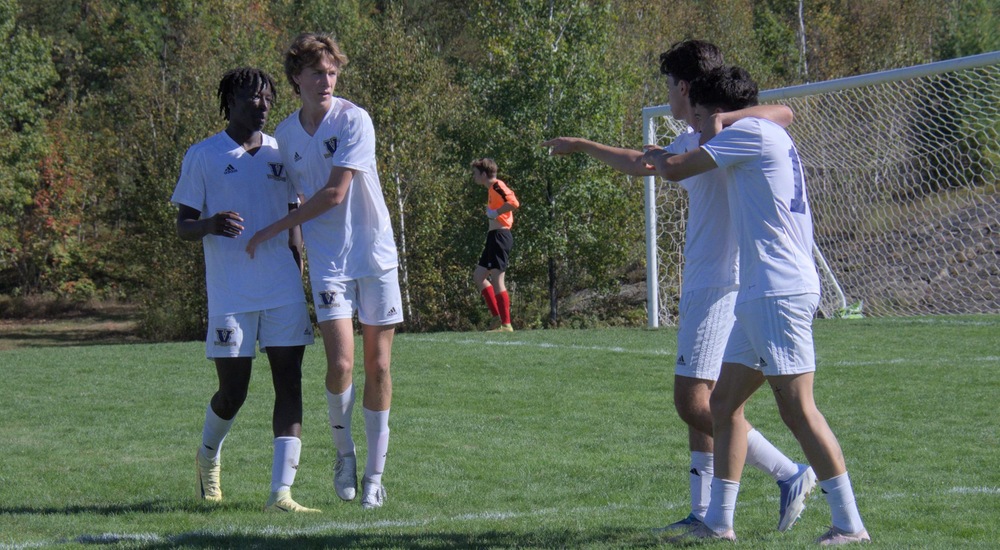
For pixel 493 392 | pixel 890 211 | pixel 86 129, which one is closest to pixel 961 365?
pixel 493 392

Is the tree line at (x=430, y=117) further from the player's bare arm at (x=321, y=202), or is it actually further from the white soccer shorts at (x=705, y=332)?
the white soccer shorts at (x=705, y=332)

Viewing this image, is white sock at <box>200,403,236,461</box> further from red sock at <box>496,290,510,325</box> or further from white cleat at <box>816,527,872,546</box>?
red sock at <box>496,290,510,325</box>

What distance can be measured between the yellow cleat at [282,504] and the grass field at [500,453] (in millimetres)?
95

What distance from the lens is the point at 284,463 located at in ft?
16.5

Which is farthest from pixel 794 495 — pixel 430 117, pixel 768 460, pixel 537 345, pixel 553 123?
pixel 430 117

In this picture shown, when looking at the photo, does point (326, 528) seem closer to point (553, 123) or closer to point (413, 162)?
point (553, 123)

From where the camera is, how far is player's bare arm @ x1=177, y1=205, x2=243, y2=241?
4977 millimetres

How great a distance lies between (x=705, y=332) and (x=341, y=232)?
1.79 m

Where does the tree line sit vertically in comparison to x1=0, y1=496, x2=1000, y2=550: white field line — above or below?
above

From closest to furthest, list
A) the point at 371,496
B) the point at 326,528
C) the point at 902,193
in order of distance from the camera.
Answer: the point at 326,528 < the point at 371,496 < the point at 902,193

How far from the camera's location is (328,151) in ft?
16.7

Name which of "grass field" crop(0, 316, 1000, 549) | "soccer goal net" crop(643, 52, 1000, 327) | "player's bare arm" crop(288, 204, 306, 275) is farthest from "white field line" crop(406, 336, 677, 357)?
"player's bare arm" crop(288, 204, 306, 275)

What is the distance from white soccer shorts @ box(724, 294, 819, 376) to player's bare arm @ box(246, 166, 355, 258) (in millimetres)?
1957

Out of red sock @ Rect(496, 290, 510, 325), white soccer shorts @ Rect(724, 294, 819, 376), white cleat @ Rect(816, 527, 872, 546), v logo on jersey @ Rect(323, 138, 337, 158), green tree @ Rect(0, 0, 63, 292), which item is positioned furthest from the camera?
green tree @ Rect(0, 0, 63, 292)
